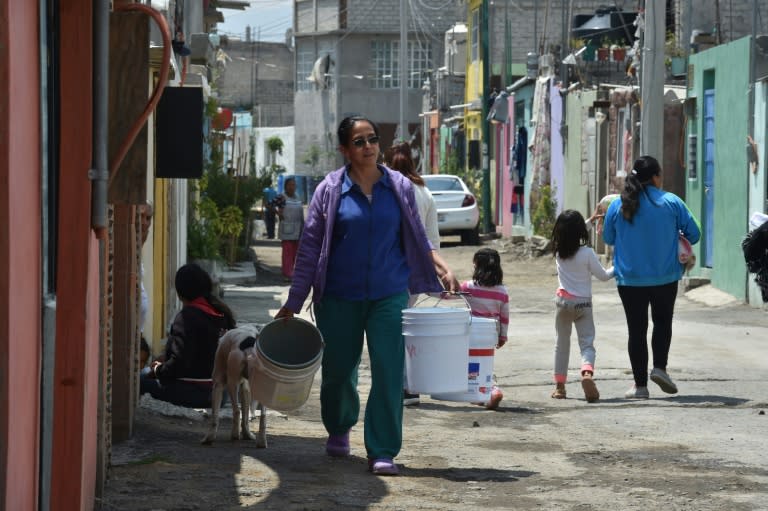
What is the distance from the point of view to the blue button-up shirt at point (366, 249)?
761 cm

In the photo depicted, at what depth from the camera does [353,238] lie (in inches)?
300

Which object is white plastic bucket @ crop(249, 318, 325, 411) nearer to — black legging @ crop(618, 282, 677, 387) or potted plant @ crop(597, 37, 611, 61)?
black legging @ crop(618, 282, 677, 387)

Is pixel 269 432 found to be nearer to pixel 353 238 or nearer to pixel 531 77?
pixel 353 238

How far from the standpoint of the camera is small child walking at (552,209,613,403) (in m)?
10.6

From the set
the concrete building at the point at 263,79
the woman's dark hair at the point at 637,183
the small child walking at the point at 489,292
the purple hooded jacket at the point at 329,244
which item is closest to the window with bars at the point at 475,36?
the woman's dark hair at the point at 637,183

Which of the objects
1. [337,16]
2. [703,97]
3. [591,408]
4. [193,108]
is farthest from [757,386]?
[337,16]

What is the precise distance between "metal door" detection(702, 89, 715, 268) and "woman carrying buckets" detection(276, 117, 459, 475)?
40.3 feet

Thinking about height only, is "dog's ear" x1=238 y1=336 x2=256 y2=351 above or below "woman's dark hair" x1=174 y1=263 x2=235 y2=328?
below

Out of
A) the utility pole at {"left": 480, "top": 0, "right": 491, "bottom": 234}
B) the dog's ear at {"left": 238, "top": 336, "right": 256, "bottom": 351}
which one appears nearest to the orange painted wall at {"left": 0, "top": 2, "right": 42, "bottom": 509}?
the dog's ear at {"left": 238, "top": 336, "right": 256, "bottom": 351}

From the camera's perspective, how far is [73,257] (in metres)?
5.26

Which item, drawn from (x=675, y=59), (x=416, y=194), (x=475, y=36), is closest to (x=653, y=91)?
(x=675, y=59)

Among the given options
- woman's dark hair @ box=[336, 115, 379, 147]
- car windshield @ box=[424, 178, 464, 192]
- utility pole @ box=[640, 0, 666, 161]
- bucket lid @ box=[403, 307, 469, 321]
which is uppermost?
utility pole @ box=[640, 0, 666, 161]

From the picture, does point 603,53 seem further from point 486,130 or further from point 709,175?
point 709,175

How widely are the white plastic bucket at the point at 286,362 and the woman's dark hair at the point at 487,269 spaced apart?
2.57 meters
